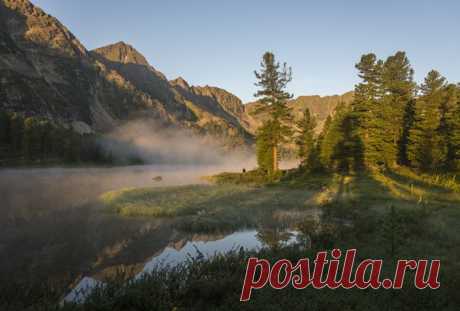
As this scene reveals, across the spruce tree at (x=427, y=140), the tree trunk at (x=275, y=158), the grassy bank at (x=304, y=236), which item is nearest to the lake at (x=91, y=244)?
the grassy bank at (x=304, y=236)

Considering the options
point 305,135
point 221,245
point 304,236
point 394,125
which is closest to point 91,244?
point 221,245

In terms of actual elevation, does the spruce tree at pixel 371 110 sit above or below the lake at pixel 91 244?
above

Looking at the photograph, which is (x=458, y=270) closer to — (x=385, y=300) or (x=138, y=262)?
(x=385, y=300)

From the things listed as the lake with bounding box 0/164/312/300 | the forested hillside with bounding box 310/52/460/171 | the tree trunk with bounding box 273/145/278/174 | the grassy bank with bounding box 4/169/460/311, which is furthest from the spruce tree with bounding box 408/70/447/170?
the lake with bounding box 0/164/312/300

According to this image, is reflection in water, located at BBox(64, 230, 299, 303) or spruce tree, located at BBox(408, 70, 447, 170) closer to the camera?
reflection in water, located at BBox(64, 230, 299, 303)

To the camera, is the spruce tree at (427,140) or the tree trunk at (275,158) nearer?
the spruce tree at (427,140)

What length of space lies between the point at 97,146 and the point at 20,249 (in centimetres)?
10730

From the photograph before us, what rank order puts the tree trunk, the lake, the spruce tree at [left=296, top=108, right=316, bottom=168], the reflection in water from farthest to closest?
the spruce tree at [left=296, top=108, right=316, bottom=168] → the tree trunk → the reflection in water → the lake

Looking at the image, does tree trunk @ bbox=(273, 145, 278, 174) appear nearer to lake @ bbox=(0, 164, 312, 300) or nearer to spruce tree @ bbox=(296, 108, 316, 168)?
spruce tree @ bbox=(296, 108, 316, 168)

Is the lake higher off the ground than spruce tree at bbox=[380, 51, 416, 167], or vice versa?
spruce tree at bbox=[380, 51, 416, 167]

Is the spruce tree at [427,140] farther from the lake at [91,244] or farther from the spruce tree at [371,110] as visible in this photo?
the lake at [91,244]

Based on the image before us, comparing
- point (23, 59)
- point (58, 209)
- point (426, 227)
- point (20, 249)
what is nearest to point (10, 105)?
point (23, 59)

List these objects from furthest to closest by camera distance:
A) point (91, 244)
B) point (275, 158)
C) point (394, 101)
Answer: point (394, 101) → point (275, 158) → point (91, 244)

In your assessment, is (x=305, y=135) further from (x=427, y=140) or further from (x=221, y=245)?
(x=221, y=245)
